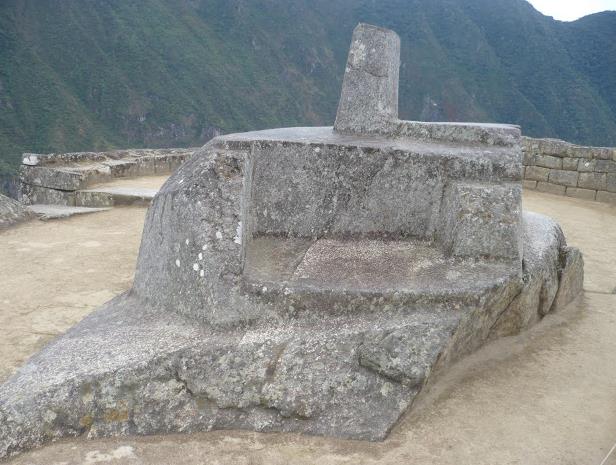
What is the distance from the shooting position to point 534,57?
224 ft

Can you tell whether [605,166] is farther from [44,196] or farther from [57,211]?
[44,196]

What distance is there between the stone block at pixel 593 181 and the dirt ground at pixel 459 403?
5238 millimetres

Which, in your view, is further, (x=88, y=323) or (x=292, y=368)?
(x=88, y=323)

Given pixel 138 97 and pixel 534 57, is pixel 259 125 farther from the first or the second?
pixel 534 57

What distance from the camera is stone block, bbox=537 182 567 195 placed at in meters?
10.2

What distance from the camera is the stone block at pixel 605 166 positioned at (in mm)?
9698

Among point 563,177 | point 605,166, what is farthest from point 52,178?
point 605,166

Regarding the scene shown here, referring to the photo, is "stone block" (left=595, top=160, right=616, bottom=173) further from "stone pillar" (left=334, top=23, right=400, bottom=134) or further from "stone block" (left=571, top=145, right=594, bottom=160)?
"stone pillar" (left=334, top=23, right=400, bottom=134)

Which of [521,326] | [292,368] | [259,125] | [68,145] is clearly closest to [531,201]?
[521,326]

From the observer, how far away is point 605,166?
9.77 metres

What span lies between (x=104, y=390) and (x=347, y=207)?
176 cm

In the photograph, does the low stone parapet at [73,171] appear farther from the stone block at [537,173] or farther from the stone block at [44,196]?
the stone block at [537,173]

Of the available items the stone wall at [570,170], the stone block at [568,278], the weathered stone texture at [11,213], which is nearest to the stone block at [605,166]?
the stone wall at [570,170]

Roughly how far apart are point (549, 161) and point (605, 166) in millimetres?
904
